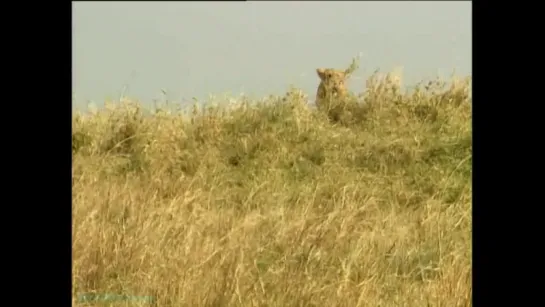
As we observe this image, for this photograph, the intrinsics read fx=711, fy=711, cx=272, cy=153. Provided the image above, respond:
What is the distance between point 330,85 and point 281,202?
1970 millimetres

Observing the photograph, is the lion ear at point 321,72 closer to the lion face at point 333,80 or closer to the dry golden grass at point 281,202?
the lion face at point 333,80

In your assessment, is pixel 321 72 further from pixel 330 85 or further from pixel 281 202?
pixel 281 202

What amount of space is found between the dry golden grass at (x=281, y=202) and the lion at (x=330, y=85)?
0.53 ft

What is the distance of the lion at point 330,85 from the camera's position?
5.76 metres

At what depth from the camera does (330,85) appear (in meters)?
5.83

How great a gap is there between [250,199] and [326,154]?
918mm

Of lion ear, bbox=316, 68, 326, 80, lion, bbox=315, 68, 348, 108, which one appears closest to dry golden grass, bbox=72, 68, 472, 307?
lion, bbox=315, 68, 348, 108

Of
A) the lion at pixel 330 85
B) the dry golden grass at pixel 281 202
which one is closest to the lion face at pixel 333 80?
the lion at pixel 330 85

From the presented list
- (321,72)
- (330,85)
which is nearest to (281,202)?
(330,85)

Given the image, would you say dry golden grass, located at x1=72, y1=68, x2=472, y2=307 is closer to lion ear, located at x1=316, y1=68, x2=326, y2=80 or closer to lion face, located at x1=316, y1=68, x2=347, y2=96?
lion face, located at x1=316, y1=68, x2=347, y2=96

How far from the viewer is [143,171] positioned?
4688 millimetres

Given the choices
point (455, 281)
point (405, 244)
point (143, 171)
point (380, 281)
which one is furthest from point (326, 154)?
point (455, 281)

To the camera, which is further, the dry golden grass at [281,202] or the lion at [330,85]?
the lion at [330,85]
